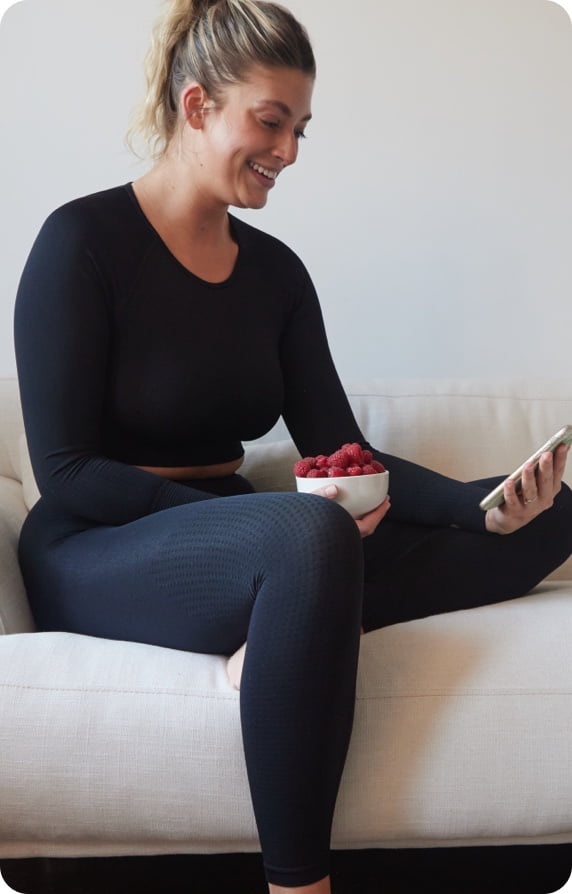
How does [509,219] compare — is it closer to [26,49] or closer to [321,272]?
[321,272]

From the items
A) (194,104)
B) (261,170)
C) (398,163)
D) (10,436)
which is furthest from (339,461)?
(398,163)

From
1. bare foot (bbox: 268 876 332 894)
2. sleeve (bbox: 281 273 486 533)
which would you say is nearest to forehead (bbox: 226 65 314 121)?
sleeve (bbox: 281 273 486 533)

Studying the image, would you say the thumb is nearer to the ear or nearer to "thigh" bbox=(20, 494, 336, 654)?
"thigh" bbox=(20, 494, 336, 654)

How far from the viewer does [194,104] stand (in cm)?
152

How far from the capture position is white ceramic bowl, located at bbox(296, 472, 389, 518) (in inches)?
51.0

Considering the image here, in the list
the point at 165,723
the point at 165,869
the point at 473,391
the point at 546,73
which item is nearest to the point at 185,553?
the point at 165,723

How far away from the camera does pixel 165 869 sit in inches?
59.6

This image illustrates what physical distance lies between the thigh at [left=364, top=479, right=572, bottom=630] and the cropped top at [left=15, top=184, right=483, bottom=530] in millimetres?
39

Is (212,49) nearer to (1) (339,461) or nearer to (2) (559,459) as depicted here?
(1) (339,461)

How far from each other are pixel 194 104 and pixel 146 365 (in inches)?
15.6

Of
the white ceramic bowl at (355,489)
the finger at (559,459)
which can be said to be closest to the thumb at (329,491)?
the white ceramic bowl at (355,489)

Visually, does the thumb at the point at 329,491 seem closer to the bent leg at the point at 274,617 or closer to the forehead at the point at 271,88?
the bent leg at the point at 274,617

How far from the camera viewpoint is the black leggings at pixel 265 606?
1.12 metres

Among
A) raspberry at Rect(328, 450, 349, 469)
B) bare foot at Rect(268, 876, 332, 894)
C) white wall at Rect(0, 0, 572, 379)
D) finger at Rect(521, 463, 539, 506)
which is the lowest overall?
bare foot at Rect(268, 876, 332, 894)
